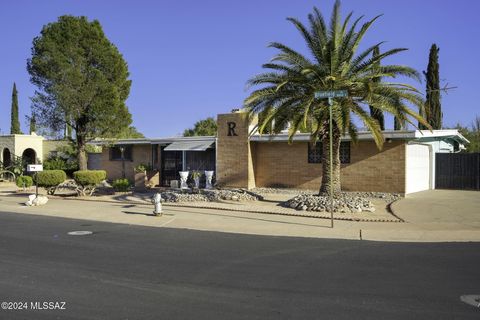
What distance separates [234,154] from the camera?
934 inches

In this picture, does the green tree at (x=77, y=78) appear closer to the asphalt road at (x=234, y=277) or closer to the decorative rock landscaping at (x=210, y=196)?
the decorative rock landscaping at (x=210, y=196)

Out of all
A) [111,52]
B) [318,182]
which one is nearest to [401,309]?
[318,182]

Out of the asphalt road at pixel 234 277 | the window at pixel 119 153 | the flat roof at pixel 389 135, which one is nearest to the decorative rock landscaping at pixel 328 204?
the flat roof at pixel 389 135

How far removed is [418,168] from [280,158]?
656cm

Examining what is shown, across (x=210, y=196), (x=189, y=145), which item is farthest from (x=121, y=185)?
(x=210, y=196)

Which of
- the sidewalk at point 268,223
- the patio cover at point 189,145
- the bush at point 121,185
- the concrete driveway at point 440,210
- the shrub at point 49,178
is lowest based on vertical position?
the sidewalk at point 268,223

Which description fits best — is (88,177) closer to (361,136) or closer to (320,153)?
(320,153)

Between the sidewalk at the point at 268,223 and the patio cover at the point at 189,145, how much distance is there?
6547 mm

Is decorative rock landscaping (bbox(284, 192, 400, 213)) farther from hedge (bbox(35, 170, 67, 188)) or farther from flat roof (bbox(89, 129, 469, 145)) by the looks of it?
hedge (bbox(35, 170, 67, 188))

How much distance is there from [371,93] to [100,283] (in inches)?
433

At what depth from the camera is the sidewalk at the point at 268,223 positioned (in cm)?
1185

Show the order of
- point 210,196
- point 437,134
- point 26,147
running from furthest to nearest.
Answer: point 26,147 → point 437,134 → point 210,196

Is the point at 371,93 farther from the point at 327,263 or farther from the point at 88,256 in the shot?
the point at 88,256

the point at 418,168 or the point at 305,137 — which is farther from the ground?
the point at 305,137
